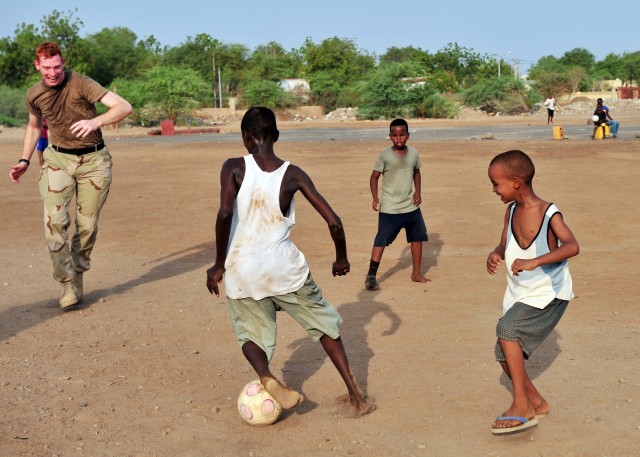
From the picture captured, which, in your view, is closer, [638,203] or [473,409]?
[473,409]

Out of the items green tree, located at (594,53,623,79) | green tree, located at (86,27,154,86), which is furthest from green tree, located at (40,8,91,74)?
green tree, located at (594,53,623,79)

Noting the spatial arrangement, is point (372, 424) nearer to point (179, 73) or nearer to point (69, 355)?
point (69, 355)

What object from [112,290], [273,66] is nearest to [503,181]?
[112,290]

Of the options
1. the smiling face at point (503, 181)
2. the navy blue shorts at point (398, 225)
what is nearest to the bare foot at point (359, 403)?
the smiling face at point (503, 181)

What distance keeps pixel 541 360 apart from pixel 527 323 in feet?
4.49

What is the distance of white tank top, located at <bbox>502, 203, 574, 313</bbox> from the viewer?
4477 mm

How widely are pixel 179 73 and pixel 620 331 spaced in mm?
46516

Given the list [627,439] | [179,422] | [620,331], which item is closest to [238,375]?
[179,422]

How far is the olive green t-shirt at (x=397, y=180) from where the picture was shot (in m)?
8.39

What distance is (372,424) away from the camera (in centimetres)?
473

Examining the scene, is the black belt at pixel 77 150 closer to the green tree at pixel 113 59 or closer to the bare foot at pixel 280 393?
the bare foot at pixel 280 393

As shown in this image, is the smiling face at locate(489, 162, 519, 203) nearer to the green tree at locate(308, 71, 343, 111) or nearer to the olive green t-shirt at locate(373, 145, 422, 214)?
the olive green t-shirt at locate(373, 145, 422, 214)

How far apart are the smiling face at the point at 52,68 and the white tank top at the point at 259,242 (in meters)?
3.20

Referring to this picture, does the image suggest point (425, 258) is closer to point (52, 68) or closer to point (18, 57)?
point (52, 68)
